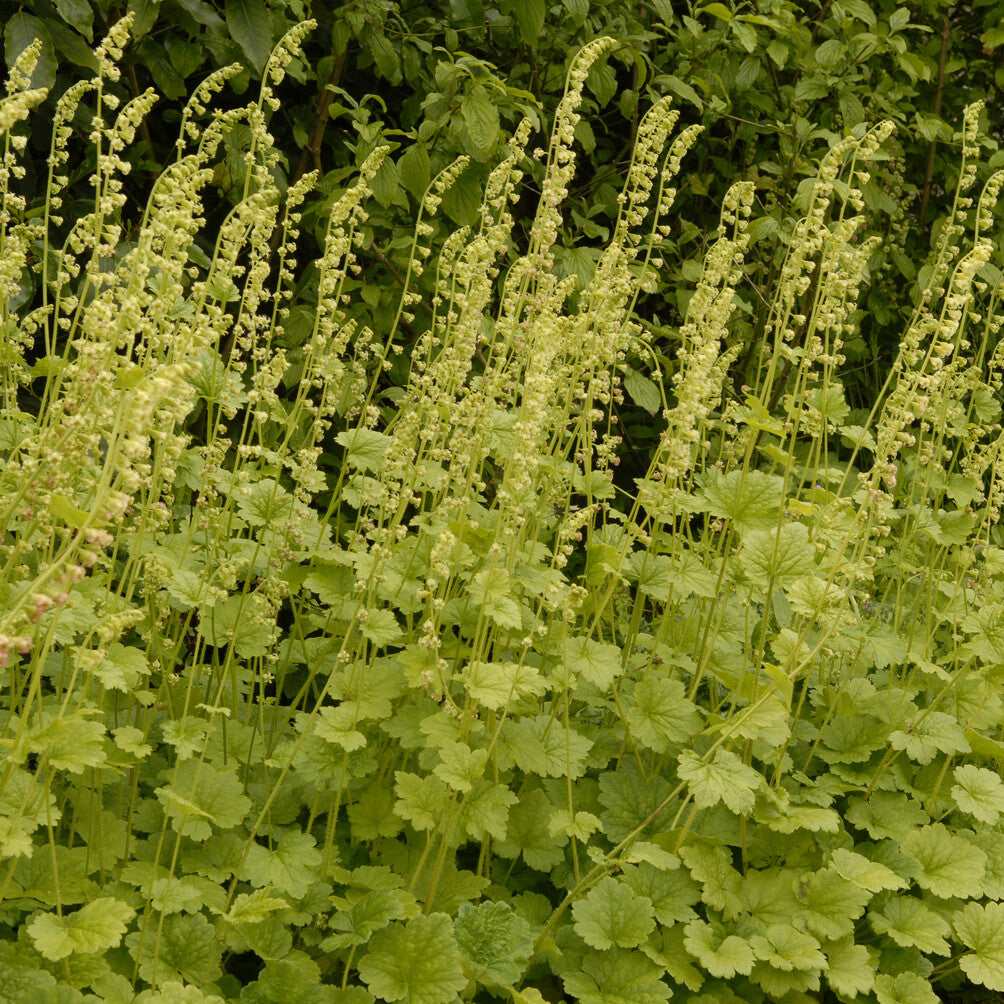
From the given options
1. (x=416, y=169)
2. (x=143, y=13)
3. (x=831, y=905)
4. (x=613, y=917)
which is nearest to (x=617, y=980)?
(x=613, y=917)

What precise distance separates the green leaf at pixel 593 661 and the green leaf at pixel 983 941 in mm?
1150

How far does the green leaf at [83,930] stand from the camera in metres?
1.91

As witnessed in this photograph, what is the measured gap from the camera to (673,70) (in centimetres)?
532

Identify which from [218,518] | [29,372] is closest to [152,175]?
[29,372]

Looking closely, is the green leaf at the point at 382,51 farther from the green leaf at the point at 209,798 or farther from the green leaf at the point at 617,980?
the green leaf at the point at 617,980

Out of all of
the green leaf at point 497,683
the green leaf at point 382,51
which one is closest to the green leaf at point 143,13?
the green leaf at point 382,51

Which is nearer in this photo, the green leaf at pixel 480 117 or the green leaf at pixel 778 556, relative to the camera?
the green leaf at pixel 778 556

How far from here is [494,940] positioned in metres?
2.26

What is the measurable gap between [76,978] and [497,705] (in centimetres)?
97

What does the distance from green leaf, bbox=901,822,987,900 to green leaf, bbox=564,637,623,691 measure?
3.29 ft

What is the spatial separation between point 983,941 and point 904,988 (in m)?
0.29

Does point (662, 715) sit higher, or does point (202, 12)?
point (202, 12)

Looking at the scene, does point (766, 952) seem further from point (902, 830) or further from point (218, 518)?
point (218, 518)

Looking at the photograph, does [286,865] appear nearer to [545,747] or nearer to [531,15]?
[545,747]
